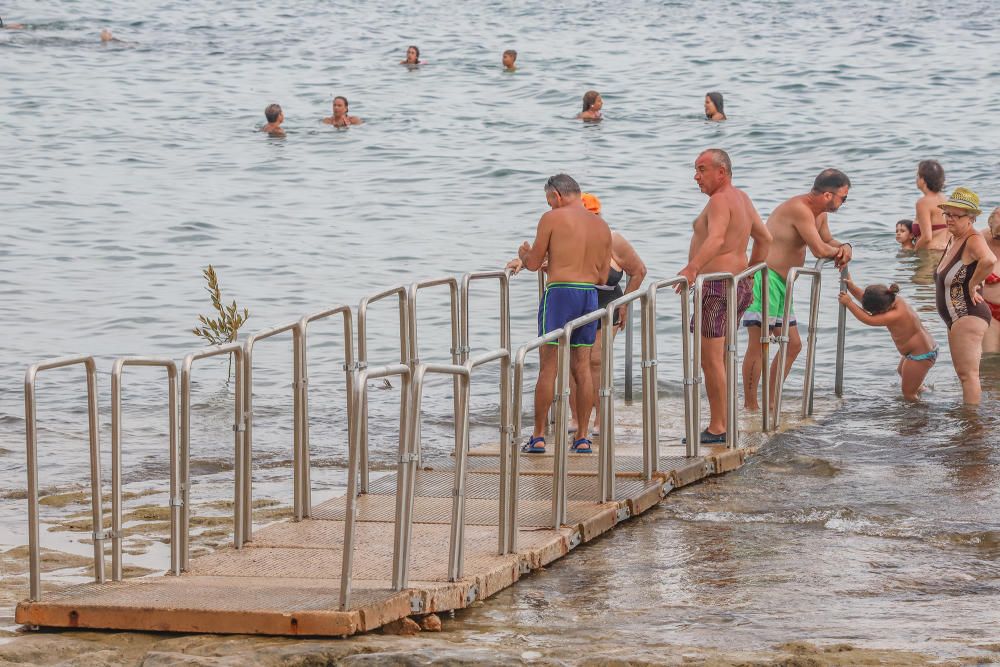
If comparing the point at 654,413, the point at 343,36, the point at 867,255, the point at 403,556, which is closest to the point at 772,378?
the point at 654,413

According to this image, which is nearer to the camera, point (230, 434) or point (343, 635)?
point (343, 635)

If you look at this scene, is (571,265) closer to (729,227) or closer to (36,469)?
(729,227)

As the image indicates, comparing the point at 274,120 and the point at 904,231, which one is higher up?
the point at 274,120

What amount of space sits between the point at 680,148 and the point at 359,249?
29.7 ft

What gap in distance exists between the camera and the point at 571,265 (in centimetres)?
729

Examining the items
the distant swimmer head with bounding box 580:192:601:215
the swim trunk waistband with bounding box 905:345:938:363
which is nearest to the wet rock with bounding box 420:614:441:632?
the distant swimmer head with bounding box 580:192:601:215

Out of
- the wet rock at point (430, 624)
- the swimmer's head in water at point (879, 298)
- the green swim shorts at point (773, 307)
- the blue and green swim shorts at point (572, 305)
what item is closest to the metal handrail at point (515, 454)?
the wet rock at point (430, 624)

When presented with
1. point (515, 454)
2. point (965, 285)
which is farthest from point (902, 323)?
point (515, 454)

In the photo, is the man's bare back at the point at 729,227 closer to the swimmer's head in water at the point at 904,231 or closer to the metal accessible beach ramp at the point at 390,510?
the metal accessible beach ramp at the point at 390,510

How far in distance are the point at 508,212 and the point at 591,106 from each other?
23.5ft

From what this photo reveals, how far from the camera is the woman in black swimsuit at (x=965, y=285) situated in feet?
28.5

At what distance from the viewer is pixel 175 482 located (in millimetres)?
5457

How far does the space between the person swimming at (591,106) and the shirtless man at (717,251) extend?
19714 millimetres

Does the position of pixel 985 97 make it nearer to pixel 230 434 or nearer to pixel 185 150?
pixel 185 150
